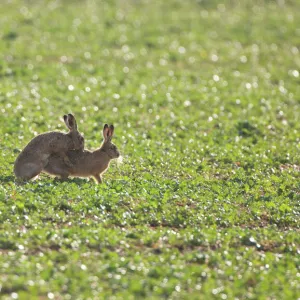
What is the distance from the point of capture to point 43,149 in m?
13.5

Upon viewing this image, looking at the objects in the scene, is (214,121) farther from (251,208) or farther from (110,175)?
(251,208)

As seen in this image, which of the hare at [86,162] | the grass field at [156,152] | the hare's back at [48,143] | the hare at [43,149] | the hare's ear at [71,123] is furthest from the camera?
the hare's ear at [71,123]

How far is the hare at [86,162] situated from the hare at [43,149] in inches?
4.5

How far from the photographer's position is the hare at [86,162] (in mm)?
13688

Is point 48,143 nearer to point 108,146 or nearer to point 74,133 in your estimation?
point 74,133

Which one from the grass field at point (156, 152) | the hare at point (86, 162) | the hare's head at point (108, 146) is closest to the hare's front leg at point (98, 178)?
the hare at point (86, 162)

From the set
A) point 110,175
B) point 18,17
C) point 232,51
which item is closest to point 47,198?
point 110,175

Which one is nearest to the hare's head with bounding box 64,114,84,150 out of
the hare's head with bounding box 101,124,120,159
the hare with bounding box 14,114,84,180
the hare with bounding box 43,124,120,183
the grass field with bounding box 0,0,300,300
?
the hare with bounding box 14,114,84,180

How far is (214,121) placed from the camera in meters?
20.2

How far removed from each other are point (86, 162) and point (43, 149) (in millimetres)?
981

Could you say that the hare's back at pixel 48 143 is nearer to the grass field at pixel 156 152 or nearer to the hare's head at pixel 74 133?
the hare's head at pixel 74 133

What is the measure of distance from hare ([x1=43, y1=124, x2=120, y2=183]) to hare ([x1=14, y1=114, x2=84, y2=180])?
115mm

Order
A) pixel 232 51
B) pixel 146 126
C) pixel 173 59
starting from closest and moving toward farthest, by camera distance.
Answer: pixel 146 126 → pixel 173 59 → pixel 232 51

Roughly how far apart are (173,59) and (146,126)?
9.47m
